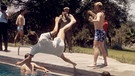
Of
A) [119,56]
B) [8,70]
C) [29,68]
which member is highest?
[29,68]

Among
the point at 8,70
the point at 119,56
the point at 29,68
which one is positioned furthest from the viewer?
the point at 119,56

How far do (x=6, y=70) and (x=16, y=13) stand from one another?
18.4 metres

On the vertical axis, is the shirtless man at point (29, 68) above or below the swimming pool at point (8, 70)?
above

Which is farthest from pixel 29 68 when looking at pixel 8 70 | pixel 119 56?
pixel 119 56

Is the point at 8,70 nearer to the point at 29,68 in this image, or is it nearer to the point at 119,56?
the point at 29,68

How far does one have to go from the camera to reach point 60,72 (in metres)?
7.79

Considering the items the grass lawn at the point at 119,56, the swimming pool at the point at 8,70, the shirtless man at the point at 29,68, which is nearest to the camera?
the shirtless man at the point at 29,68

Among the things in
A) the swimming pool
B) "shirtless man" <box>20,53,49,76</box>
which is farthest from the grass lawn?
"shirtless man" <box>20,53,49,76</box>

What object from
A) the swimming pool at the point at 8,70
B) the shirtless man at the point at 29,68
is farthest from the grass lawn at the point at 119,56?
the shirtless man at the point at 29,68

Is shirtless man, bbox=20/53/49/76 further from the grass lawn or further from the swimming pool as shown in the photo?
the grass lawn

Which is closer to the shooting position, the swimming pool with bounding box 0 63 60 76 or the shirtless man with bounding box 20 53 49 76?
the shirtless man with bounding box 20 53 49 76

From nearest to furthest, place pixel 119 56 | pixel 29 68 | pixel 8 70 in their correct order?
pixel 29 68 → pixel 8 70 → pixel 119 56

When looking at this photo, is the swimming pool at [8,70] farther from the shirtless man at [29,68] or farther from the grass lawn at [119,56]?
the grass lawn at [119,56]

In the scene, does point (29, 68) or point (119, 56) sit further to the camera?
point (119, 56)
